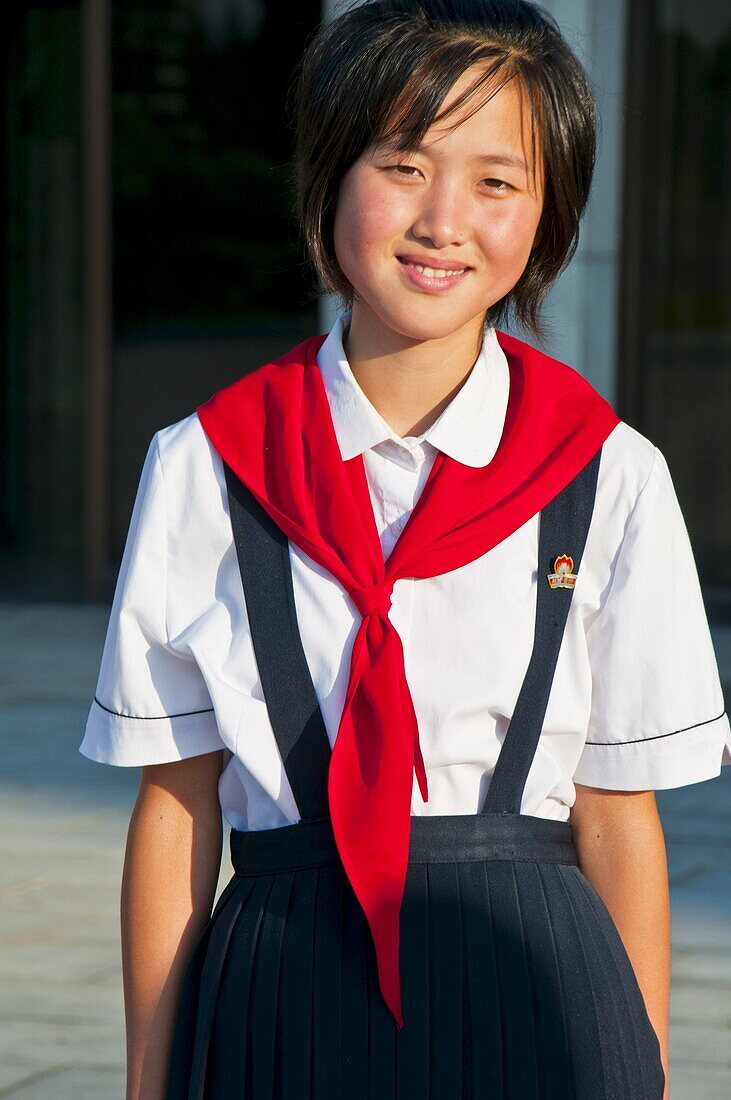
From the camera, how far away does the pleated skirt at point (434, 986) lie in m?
1.52

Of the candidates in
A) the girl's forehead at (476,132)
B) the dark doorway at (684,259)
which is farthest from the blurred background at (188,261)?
the girl's forehead at (476,132)

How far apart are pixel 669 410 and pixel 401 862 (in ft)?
22.4

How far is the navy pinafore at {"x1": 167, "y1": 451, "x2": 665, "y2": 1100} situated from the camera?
1.52 m

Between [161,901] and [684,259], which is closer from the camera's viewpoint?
[161,901]

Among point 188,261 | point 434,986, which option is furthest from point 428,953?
point 188,261

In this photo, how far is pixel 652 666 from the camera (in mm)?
1589

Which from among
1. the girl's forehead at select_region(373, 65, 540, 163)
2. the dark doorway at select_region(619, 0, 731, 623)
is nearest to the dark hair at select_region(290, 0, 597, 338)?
the girl's forehead at select_region(373, 65, 540, 163)

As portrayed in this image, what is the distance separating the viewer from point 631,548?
5.17 ft

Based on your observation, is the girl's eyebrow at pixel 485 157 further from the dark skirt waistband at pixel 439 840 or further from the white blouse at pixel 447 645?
the dark skirt waistband at pixel 439 840

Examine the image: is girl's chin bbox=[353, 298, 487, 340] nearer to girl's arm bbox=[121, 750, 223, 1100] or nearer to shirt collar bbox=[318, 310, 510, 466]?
shirt collar bbox=[318, 310, 510, 466]

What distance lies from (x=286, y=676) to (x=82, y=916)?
263cm

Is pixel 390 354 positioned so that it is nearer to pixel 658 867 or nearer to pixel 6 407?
pixel 658 867

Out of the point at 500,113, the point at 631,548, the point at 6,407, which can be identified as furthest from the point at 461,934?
the point at 6,407

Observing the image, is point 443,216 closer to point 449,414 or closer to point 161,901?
point 449,414
